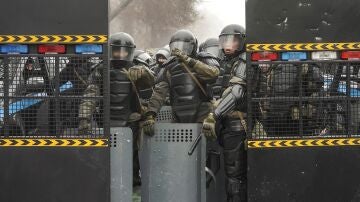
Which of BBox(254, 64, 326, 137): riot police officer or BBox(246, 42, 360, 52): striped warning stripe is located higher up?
BBox(246, 42, 360, 52): striped warning stripe

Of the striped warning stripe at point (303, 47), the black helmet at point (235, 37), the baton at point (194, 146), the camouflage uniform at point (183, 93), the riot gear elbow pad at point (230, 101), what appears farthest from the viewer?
the camouflage uniform at point (183, 93)

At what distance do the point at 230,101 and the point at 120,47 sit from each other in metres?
1.50

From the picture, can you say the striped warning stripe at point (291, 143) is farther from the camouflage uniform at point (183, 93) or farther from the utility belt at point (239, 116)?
the camouflage uniform at point (183, 93)

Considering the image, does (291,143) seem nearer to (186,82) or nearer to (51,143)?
(186,82)

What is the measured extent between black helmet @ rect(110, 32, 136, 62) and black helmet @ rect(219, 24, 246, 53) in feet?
3.66

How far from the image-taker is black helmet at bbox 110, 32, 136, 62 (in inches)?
313

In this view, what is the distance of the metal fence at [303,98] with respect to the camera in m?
6.56

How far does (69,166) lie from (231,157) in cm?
204

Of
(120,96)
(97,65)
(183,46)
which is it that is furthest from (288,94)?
(120,96)

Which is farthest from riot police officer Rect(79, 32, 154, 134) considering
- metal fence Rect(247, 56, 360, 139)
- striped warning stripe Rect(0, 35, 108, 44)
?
metal fence Rect(247, 56, 360, 139)

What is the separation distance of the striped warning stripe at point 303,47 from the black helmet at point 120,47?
195 centimetres

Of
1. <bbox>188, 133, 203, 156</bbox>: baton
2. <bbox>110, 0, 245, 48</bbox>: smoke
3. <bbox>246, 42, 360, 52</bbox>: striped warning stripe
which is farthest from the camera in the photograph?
<bbox>110, 0, 245, 48</bbox>: smoke

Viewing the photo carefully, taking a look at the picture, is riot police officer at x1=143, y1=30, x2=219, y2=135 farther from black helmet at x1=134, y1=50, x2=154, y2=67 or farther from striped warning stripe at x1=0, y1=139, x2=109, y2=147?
black helmet at x1=134, y1=50, x2=154, y2=67

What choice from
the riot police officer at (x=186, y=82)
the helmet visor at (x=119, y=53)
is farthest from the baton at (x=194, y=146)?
the helmet visor at (x=119, y=53)
